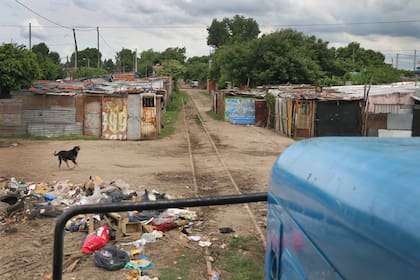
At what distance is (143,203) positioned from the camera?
2.44m

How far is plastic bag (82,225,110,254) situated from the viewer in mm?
8180

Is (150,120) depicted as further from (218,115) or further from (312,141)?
(312,141)

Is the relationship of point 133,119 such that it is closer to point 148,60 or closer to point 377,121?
point 377,121

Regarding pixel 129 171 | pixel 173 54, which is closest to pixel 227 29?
pixel 173 54

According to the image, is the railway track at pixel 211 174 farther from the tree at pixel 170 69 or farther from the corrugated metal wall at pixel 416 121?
the tree at pixel 170 69

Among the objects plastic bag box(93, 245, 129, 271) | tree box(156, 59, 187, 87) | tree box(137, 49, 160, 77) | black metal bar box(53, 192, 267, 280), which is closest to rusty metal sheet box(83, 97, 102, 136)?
plastic bag box(93, 245, 129, 271)

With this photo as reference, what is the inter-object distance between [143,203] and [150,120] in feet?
75.6

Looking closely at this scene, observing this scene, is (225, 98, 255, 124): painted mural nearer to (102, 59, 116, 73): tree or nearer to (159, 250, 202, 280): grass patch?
(159, 250, 202, 280): grass patch

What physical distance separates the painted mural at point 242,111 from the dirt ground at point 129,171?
2372 millimetres

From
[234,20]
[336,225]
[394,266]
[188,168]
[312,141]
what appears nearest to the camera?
[394,266]

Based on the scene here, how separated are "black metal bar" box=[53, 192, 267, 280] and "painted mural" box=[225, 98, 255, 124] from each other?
1285 inches

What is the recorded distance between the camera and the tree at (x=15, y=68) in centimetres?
2375

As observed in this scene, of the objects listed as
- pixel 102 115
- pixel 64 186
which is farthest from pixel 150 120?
pixel 64 186

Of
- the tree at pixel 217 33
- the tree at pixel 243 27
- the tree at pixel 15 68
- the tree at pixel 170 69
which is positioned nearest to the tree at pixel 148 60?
the tree at pixel 170 69
